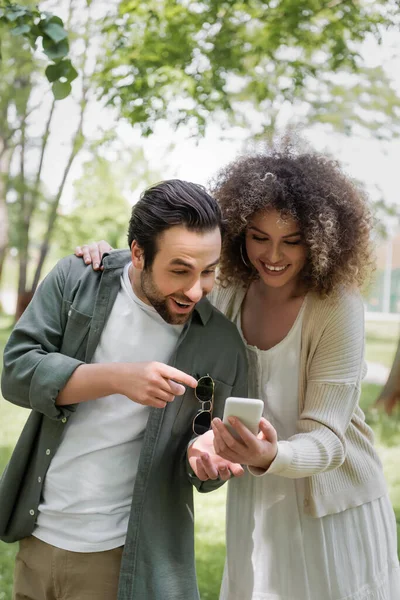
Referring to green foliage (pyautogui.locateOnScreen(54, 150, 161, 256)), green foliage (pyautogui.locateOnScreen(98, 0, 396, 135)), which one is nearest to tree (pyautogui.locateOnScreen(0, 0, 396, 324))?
green foliage (pyautogui.locateOnScreen(98, 0, 396, 135))

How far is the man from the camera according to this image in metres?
2.19

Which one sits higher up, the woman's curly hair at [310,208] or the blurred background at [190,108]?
the blurred background at [190,108]

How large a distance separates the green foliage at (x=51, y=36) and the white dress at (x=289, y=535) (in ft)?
4.05

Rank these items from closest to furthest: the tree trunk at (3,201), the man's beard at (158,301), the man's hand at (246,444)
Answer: the man's hand at (246,444) → the man's beard at (158,301) → the tree trunk at (3,201)

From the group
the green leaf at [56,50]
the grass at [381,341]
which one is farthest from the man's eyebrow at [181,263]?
the grass at [381,341]

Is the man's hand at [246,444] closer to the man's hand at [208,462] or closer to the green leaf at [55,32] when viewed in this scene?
the man's hand at [208,462]

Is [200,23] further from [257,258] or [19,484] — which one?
[19,484]

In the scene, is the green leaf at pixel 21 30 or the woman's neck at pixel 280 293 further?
the green leaf at pixel 21 30

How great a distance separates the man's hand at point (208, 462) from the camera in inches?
84.7

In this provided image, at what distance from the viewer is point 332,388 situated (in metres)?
2.47

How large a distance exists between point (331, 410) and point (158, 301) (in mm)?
709

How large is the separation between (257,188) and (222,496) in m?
5.05

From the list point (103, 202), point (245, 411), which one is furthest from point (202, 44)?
point (103, 202)

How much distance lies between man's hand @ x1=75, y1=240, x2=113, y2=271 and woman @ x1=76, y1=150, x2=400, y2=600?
17.4 inches
